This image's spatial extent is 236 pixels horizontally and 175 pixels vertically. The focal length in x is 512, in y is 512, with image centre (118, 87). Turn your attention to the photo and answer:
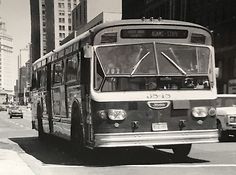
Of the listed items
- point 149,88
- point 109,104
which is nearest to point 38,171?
point 109,104

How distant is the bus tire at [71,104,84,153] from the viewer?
12.4m

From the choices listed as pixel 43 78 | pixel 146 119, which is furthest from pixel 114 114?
pixel 43 78

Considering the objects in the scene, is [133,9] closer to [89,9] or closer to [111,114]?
[89,9]

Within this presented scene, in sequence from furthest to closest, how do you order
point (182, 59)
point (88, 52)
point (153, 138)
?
point (182, 59) < point (88, 52) < point (153, 138)

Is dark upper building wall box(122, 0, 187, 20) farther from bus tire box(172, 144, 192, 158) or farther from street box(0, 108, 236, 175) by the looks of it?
bus tire box(172, 144, 192, 158)

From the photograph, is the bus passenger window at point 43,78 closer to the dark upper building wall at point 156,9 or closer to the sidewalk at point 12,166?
the sidewalk at point 12,166

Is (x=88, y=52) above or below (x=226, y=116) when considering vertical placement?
above

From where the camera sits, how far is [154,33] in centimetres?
1155

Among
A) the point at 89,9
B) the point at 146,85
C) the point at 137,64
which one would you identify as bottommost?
the point at 146,85

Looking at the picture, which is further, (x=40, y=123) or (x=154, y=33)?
(x=40, y=123)

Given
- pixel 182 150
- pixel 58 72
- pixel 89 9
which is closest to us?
pixel 182 150

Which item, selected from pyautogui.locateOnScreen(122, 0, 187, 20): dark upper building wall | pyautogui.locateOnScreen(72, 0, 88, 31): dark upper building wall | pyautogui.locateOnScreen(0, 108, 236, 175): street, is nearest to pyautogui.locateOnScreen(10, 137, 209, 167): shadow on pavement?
pyautogui.locateOnScreen(0, 108, 236, 175): street

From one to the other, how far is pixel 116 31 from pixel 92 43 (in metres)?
0.61

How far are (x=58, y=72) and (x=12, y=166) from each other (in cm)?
464
